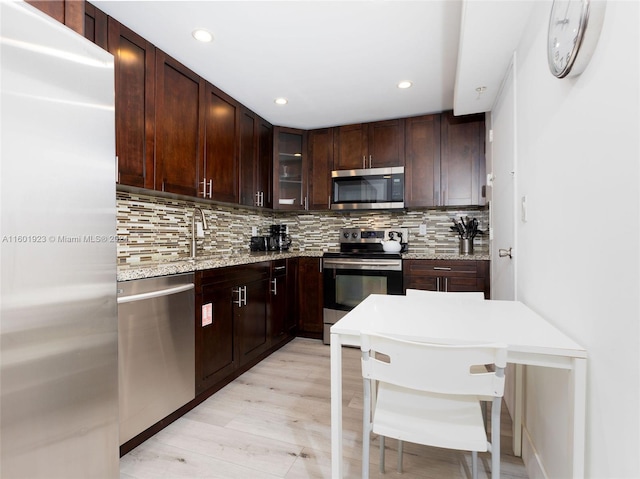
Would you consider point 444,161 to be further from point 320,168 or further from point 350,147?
point 320,168

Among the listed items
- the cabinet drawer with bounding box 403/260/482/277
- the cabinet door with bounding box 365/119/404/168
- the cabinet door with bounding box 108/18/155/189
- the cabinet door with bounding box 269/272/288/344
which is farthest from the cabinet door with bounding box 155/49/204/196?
the cabinet drawer with bounding box 403/260/482/277

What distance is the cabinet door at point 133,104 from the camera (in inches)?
71.7

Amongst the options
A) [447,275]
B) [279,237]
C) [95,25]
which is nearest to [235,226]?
[279,237]

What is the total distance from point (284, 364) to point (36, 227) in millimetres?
2236

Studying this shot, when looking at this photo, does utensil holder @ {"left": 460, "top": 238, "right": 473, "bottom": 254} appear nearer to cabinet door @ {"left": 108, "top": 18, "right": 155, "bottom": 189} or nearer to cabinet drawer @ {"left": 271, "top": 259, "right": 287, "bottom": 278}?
cabinet drawer @ {"left": 271, "top": 259, "right": 287, "bottom": 278}

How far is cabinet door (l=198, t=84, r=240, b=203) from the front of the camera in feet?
8.36

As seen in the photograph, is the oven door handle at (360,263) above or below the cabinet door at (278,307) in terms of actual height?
above

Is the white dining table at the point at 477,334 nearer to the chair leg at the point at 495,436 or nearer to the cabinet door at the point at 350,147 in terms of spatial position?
the chair leg at the point at 495,436

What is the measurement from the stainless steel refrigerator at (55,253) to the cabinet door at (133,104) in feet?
2.05

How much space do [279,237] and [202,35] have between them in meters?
2.28

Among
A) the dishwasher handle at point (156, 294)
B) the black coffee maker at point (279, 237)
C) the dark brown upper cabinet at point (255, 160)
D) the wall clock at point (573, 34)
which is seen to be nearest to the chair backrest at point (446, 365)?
the wall clock at point (573, 34)

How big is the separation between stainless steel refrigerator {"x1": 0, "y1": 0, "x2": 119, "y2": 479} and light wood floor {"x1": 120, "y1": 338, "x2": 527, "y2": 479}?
400 millimetres

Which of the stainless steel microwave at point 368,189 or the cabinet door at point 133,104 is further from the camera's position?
the stainless steel microwave at point 368,189

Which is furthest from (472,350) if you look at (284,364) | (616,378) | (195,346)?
(284,364)
